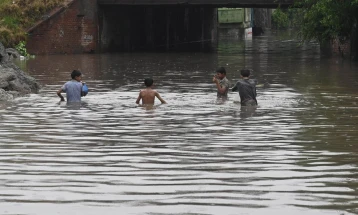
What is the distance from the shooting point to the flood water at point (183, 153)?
9023 millimetres

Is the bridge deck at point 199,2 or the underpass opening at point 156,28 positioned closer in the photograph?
the bridge deck at point 199,2

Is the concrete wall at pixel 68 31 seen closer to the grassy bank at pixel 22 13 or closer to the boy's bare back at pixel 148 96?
the grassy bank at pixel 22 13

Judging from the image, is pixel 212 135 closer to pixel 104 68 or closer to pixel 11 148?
pixel 11 148

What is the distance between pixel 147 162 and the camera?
37.7ft

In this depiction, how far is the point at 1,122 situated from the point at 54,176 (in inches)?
262

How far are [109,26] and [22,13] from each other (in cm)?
559

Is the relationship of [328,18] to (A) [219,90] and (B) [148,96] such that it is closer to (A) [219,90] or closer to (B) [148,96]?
(A) [219,90]

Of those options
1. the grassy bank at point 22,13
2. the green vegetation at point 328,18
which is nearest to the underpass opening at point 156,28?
the grassy bank at point 22,13

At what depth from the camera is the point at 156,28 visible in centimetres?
6066

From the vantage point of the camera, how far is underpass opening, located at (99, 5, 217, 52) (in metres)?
51.9

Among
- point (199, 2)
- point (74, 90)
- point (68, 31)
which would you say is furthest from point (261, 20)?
point (74, 90)

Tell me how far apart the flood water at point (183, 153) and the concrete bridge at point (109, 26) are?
23.1 meters

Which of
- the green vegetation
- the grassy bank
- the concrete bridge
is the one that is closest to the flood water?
the green vegetation

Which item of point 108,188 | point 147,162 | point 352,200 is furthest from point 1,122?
point 352,200
